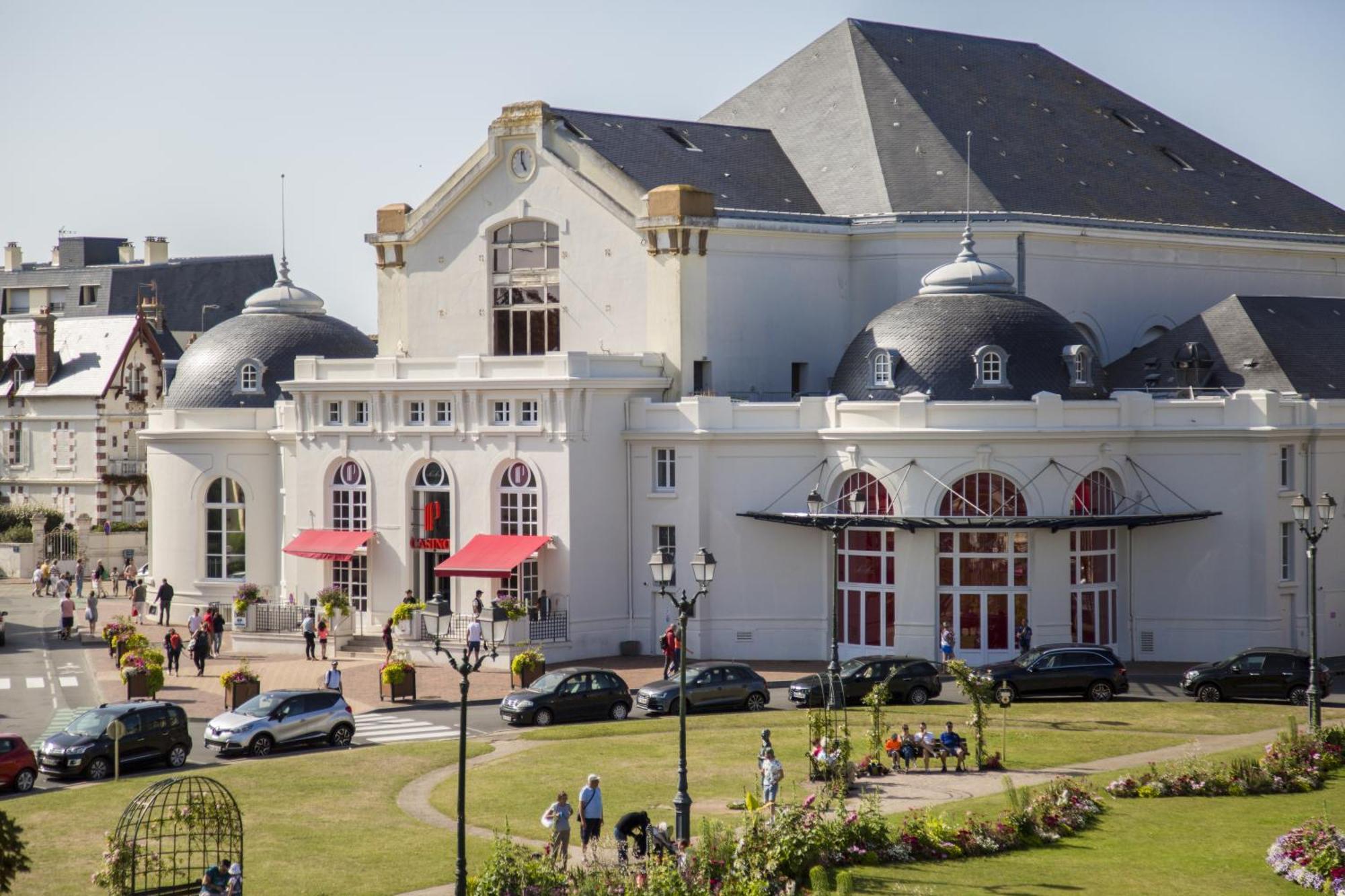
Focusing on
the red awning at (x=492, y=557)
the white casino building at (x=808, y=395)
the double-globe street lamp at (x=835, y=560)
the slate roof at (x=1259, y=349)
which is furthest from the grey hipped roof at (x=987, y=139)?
the red awning at (x=492, y=557)

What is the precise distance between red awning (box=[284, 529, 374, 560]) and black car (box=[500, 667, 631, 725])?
1523 cm

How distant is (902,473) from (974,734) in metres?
13.1

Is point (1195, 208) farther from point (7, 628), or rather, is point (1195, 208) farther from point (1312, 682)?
point (7, 628)

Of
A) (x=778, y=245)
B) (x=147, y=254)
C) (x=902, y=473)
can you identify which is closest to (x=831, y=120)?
(x=778, y=245)

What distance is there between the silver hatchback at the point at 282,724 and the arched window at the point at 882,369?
2143cm

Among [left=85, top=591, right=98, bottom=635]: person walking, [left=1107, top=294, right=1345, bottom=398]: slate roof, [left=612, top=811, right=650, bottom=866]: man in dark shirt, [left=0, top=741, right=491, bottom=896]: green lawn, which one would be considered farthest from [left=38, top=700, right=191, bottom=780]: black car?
[left=1107, top=294, right=1345, bottom=398]: slate roof

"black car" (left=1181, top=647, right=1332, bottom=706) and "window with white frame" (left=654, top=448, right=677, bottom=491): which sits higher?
"window with white frame" (left=654, top=448, right=677, bottom=491)

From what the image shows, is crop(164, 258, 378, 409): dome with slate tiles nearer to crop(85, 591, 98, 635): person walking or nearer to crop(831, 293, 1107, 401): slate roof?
crop(85, 591, 98, 635): person walking

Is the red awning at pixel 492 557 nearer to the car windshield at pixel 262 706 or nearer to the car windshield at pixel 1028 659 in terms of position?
the car windshield at pixel 262 706

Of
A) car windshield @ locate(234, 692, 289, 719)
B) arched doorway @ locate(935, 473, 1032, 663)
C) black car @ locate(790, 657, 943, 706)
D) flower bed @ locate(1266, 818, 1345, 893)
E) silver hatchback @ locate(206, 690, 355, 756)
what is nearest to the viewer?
flower bed @ locate(1266, 818, 1345, 893)

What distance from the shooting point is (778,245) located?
6494 cm

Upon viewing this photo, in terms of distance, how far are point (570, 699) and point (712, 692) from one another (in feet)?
12.8

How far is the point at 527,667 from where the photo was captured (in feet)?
174

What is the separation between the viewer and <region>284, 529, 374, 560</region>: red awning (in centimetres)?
6225
